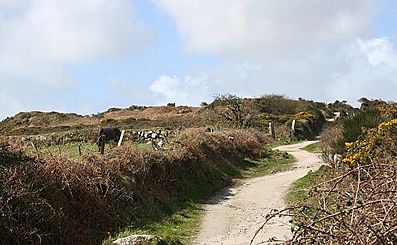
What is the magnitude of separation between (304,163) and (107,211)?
637 inches

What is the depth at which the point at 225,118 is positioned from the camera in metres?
49.4

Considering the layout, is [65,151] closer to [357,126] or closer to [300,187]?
[300,187]

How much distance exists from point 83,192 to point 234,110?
119 feet

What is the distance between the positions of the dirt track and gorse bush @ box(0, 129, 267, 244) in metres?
1.46

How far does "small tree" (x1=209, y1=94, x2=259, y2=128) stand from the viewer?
160 ft

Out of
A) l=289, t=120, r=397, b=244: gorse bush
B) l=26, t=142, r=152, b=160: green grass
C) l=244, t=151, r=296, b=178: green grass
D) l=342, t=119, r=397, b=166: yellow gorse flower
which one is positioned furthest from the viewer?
l=244, t=151, r=296, b=178: green grass

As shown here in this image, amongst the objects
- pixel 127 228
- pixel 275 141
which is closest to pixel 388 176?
pixel 127 228

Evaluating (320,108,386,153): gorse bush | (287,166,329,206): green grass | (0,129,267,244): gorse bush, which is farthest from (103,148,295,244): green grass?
(320,108,386,153): gorse bush

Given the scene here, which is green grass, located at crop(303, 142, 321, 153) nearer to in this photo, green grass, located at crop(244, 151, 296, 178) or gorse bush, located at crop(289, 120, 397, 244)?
green grass, located at crop(244, 151, 296, 178)

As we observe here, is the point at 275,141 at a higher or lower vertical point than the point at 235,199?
higher

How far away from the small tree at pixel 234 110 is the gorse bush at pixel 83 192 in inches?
1129

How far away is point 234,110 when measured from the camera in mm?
49188

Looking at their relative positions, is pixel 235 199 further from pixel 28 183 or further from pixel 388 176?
pixel 388 176

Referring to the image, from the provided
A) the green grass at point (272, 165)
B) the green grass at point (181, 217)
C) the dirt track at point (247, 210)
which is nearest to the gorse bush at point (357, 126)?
the dirt track at point (247, 210)
